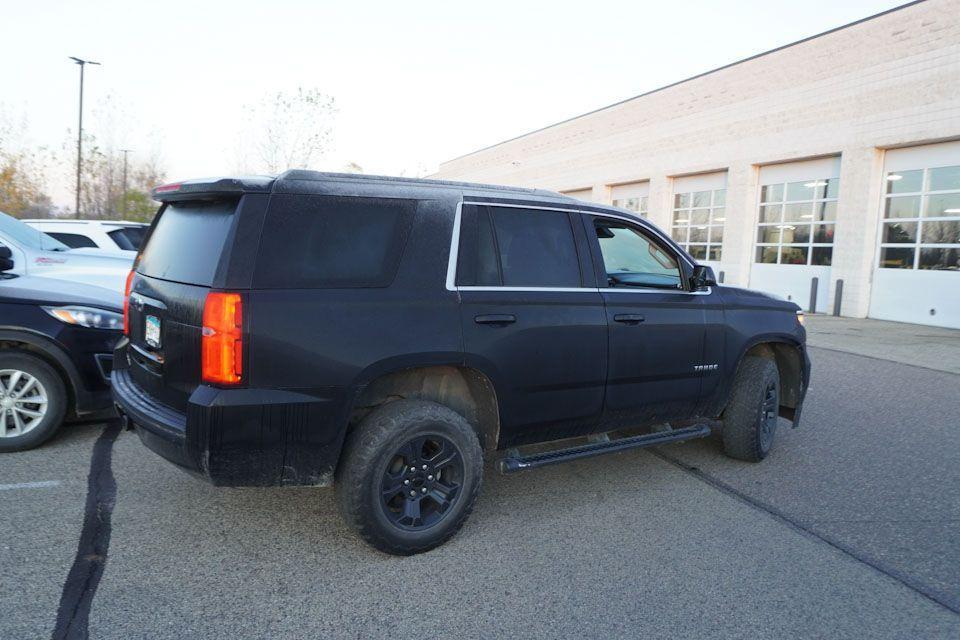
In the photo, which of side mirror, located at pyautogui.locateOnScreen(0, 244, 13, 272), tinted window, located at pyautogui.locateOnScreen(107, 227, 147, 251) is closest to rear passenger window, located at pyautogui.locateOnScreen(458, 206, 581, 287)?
side mirror, located at pyautogui.locateOnScreen(0, 244, 13, 272)

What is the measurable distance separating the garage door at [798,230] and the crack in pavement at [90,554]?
58.8 feet

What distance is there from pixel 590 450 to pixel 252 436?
2026mm

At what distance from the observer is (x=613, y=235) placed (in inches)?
189

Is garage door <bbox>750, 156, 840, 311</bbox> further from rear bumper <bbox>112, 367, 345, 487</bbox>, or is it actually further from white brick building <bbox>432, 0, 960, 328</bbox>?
rear bumper <bbox>112, 367, 345, 487</bbox>

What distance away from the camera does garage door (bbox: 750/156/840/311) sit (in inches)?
738

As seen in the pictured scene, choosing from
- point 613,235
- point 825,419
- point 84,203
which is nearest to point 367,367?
point 613,235

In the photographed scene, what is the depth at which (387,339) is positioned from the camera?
11.3ft

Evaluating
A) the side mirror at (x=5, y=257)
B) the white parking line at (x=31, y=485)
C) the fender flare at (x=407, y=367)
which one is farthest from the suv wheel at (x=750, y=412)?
the side mirror at (x=5, y=257)

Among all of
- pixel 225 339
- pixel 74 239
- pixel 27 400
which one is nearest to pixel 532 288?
pixel 225 339

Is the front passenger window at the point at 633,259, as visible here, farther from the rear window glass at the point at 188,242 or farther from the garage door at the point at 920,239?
the garage door at the point at 920,239

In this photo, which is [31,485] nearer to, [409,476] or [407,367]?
[409,476]

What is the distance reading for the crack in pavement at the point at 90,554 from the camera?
2914 millimetres

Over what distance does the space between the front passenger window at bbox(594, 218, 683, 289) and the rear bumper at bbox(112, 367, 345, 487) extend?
6.80ft

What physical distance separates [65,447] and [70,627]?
2.72 m
